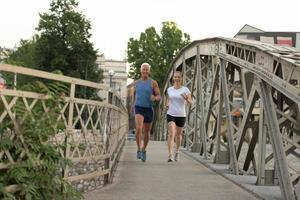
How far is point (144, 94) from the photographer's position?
1188 centimetres

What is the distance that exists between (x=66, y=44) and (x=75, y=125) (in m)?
56.3

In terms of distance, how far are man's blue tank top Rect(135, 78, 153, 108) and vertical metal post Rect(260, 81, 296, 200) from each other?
4561 millimetres

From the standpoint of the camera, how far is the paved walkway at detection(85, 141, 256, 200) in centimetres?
761

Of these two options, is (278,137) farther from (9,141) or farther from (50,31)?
(50,31)

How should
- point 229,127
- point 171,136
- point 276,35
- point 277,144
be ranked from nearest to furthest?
point 277,144 < point 229,127 < point 171,136 < point 276,35

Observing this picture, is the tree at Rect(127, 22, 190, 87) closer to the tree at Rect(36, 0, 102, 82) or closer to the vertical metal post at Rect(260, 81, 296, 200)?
the tree at Rect(36, 0, 102, 82)

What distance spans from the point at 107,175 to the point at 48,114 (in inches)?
123

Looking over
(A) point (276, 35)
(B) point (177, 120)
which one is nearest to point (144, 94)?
(B) point (177, 120)

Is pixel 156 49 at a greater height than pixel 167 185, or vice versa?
pixel 156 49

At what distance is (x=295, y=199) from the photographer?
6.61m

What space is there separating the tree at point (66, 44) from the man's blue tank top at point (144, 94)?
48992mm

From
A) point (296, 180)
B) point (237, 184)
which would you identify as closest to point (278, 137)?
point (296, 180)

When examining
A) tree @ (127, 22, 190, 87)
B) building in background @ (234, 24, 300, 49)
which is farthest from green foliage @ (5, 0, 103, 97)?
building in background @ (234, 24, 300, 49)

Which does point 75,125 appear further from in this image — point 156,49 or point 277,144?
point 156,49
